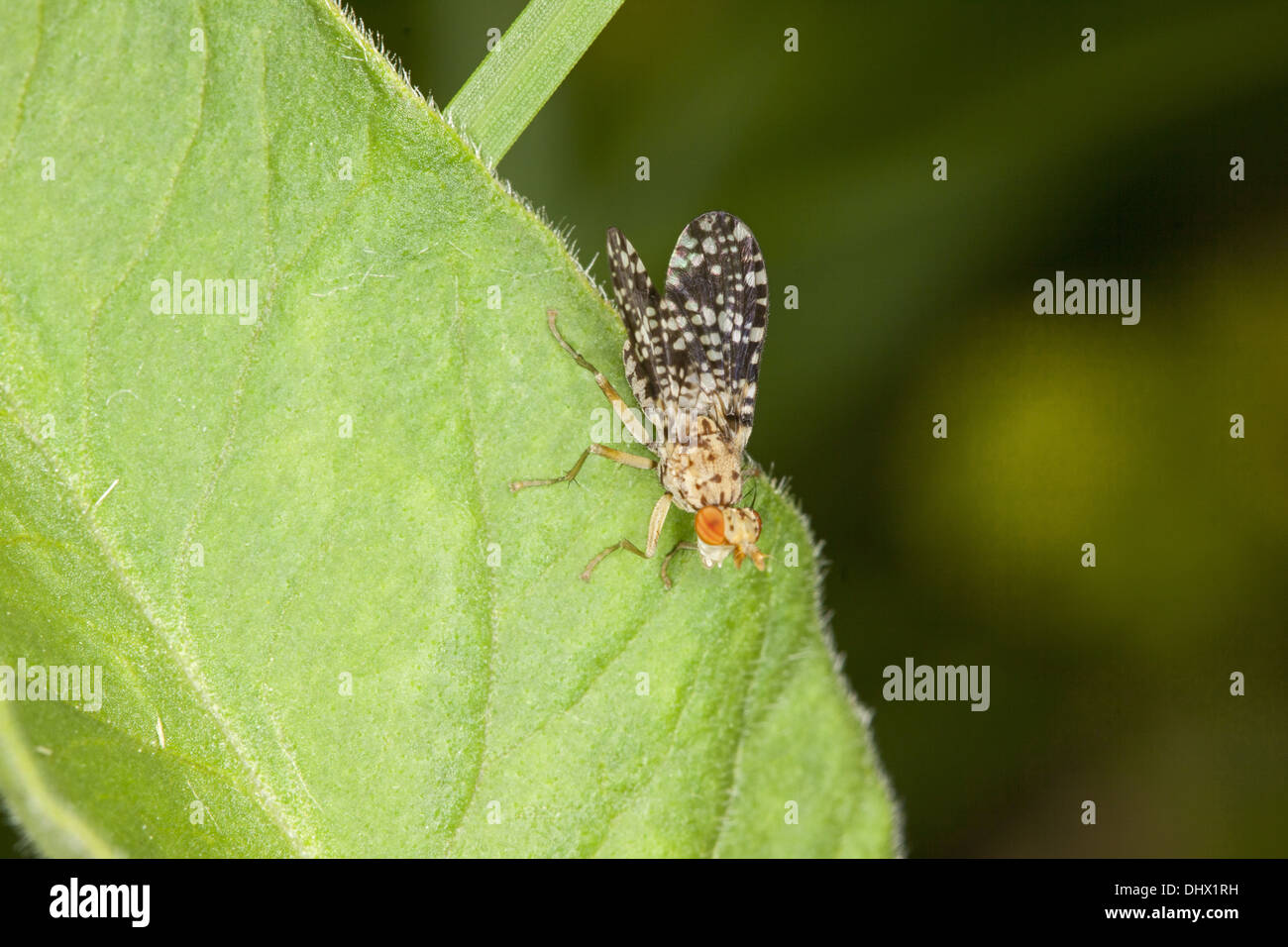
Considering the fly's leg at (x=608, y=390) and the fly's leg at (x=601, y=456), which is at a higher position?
the fly's leg at (x=608, y=390)

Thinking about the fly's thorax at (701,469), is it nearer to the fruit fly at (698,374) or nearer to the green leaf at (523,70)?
the fruit fly at (698,374)

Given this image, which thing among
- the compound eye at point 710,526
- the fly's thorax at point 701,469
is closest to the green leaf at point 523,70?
the fly's thorax at point 701,469

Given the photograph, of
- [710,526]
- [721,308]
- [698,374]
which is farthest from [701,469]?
[721,308]

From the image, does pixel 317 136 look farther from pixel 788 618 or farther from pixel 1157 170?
pixel 1157 170

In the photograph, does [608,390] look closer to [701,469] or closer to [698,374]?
[701,469]

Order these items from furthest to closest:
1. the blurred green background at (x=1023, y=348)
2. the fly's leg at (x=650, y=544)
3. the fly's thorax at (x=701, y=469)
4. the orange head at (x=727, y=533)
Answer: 1. the blurred green background at (x=1023, y=348)
2. the fly's thorax at (x=701, y=469)
3. the orange head at (x=727, y=533)
4. the fly's leg at (x=650, y=544)

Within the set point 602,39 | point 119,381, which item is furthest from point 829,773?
point 602,39
